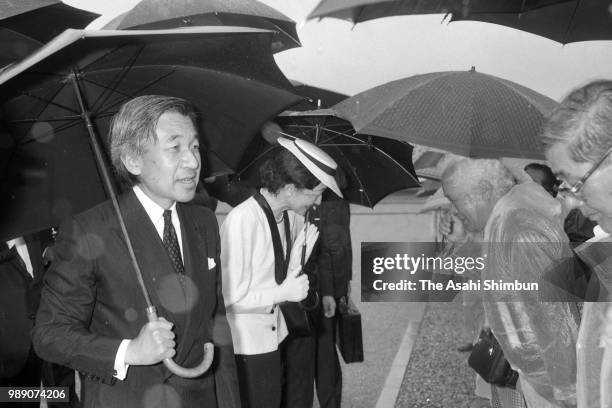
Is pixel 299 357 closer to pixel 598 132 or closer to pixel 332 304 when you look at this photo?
pixel 332 304

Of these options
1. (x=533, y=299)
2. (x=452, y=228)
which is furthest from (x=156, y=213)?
(x=452, y=228)

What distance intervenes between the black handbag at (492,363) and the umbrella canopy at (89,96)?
1.65 metres

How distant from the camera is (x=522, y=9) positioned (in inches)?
204

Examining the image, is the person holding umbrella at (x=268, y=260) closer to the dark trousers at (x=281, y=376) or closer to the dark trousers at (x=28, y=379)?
the dark trousers at (x=281, y=376)

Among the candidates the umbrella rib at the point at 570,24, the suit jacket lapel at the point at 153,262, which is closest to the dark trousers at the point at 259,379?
the suit jacket lapel at the point at 153,262

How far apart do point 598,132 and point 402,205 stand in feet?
111

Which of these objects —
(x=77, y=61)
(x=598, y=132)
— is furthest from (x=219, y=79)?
(x=598, y=132)

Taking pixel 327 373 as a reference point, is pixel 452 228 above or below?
above

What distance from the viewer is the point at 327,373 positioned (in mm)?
5539

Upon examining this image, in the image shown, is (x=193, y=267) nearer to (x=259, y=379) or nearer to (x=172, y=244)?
(x=172, y=244)

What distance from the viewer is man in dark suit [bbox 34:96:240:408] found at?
2402mm

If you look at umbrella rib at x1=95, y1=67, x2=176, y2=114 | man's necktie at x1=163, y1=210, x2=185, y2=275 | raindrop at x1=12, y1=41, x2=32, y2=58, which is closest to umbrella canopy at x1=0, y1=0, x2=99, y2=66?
raindrop at x1=12, y1=41, x2=32, y2=58

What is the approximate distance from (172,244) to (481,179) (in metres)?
1.94

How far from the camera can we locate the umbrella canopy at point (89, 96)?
290 cm
